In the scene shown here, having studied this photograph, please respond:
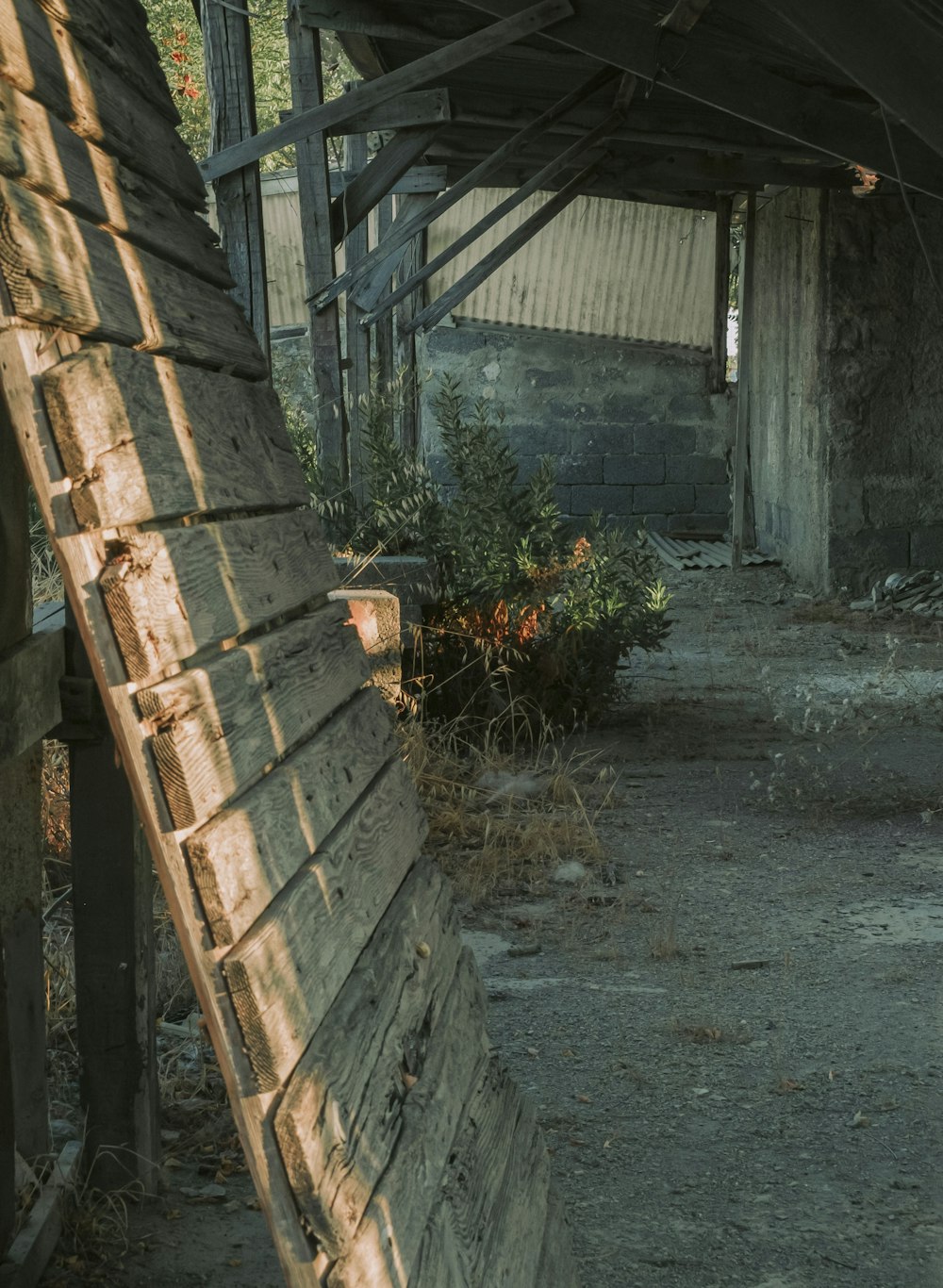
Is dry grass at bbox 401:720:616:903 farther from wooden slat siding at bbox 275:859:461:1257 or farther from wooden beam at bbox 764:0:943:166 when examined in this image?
wooden beam at bbox 764:0:943:166

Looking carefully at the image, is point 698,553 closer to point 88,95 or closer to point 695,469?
point 695,469

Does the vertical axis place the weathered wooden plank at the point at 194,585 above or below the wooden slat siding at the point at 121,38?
below

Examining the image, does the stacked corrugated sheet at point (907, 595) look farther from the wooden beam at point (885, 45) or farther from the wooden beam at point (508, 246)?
the wooden beam at point (885, 45)

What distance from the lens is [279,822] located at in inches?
63.9

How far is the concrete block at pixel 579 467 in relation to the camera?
13289 millimetres

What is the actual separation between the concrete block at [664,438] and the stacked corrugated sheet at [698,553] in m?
0.83

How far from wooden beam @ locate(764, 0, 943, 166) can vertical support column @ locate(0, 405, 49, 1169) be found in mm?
2618

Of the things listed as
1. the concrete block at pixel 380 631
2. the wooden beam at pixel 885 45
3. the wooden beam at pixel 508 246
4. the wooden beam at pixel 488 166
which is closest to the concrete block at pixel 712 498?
the wooden beam at pixel 508 246

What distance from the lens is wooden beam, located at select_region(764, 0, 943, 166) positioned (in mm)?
3648

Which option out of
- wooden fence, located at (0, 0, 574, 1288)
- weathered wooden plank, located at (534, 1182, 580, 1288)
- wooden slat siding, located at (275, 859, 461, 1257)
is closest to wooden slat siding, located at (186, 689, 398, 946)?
wooden fence, located at (0, 0, 574, 1288)

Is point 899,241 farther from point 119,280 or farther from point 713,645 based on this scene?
point 119,280

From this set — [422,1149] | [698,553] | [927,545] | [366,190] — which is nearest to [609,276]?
[698,553]

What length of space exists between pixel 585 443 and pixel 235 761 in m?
12.0

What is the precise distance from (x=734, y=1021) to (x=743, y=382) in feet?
29.4
